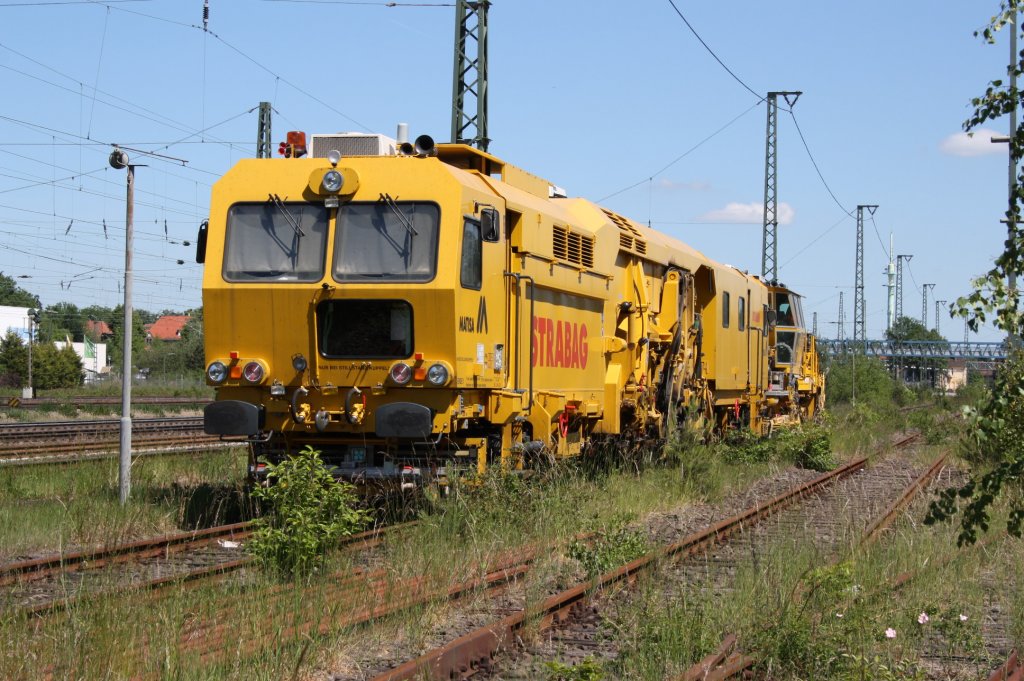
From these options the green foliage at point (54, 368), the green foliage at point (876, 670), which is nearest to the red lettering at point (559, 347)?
the green foliage at point (876, 670)

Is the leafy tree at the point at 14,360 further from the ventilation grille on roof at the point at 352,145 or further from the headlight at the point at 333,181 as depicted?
the headlight at the point at 333,181

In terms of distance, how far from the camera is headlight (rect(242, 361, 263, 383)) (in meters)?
11.4

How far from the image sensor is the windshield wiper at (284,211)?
11.4 meters

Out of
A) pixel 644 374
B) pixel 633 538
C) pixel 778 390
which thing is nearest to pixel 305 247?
pixel 633 538

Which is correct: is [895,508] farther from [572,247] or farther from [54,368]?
[54,368]

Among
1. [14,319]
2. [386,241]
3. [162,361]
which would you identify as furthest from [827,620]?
[14,319]

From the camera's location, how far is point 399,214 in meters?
11.1

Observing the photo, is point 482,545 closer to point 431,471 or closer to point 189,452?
point 431,471

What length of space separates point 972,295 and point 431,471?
6.07 meters

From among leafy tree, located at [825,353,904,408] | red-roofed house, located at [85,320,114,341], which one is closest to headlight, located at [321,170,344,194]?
leafy tree, located at [825,353,904,408]

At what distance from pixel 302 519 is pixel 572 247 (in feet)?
18.5

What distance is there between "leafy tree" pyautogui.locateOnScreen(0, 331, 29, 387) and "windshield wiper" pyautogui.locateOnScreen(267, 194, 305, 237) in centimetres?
5841

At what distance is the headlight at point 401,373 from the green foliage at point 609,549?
2.35 meters

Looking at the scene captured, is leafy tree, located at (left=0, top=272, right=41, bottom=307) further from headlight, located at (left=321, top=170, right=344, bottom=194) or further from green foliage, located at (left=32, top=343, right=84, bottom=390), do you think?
headlight, located at (left=321, top=170, right=344, bottom=194)
